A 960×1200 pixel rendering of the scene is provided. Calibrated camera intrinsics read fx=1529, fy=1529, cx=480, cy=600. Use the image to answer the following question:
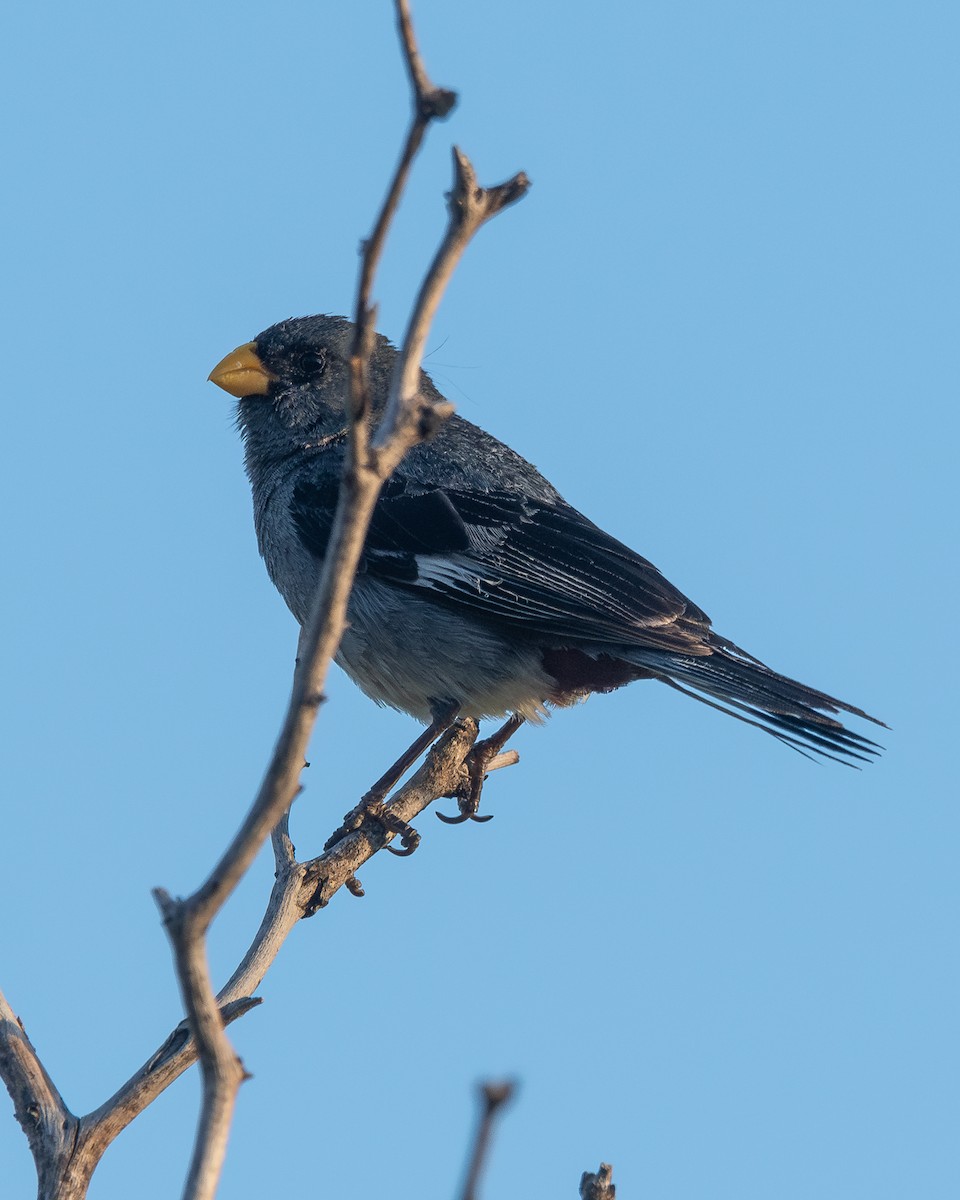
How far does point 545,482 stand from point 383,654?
4.81ft

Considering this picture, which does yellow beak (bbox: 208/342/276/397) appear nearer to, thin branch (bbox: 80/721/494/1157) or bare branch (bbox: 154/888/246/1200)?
thin branch (bbox: 80/721/494/1157)

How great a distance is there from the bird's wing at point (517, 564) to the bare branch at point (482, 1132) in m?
4.72

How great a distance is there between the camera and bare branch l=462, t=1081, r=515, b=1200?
180cm

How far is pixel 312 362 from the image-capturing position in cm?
809

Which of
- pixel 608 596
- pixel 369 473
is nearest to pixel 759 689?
pixel 608 596

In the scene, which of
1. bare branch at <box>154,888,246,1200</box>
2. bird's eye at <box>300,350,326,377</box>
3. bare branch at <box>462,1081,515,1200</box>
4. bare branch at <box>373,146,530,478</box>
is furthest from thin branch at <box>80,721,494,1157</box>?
bird's eye at <box>300,350,326,377</box>

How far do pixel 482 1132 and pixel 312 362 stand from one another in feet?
21.7

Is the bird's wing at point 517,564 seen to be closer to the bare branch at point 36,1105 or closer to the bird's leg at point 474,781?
the bird's leg at point 474,781

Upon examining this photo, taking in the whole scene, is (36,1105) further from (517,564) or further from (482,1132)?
(517,564)

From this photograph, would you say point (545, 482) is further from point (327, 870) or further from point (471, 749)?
point (327, 870)

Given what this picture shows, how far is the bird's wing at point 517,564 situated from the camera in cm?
662

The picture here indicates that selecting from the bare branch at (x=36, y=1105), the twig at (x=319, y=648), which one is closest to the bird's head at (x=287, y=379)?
the bare branch at (x=36, y=1105)

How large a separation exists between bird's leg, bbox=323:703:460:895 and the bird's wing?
0.55 meters

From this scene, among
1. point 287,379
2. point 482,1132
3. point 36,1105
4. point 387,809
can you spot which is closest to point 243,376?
point 287,379
